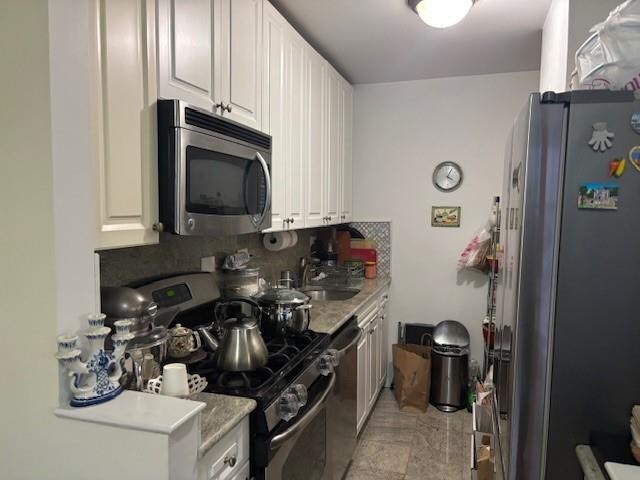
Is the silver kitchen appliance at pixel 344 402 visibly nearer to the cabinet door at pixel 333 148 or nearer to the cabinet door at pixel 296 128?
the cabinet door at pixel 296 128

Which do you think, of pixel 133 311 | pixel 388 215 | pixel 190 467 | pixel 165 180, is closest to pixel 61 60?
pixel 165 180

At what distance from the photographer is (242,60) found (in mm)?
1816

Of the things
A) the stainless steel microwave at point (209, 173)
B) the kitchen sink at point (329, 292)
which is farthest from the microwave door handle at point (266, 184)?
the kitchen sink at point (329, 292)

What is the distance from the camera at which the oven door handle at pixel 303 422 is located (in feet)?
4.48

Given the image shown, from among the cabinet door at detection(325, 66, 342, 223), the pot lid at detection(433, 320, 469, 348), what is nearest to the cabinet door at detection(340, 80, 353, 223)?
the cabinet door at detection(325, 66, 342, 223)

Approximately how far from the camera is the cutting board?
3.06 ft

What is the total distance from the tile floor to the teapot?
1417mm

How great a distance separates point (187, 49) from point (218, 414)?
45.0 inches

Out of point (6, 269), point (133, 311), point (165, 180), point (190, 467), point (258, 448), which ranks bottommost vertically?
point (258, 448)

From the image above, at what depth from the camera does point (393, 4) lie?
2156mm

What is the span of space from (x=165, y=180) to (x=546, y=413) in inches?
49.9

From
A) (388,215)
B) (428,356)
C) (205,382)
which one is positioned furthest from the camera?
(388,215)

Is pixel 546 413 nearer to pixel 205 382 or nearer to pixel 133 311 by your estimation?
pixel 205 382

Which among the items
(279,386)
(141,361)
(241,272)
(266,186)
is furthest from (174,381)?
(241,272)
